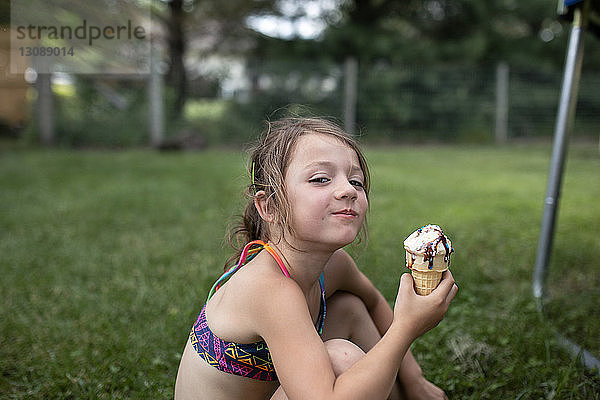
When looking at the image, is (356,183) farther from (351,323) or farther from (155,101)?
(155,101)

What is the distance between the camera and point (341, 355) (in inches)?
49.6

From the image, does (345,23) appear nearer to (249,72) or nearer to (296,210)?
Result: (249,72)

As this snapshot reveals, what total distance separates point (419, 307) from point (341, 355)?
0.21 m

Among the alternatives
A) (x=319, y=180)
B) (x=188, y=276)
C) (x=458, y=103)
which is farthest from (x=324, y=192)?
(x=458, y=103)

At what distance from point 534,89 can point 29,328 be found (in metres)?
11.6

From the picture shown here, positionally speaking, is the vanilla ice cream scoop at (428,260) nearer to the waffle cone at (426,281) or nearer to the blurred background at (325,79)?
the waffle cone at (426,281)

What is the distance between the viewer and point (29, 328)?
2.34 metres

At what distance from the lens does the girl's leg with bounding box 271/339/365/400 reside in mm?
1229

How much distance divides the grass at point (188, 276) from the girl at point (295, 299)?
36cm

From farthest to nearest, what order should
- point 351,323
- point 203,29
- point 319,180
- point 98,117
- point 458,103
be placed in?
point 203,29 → point 458,103 → point 98,117 → point 351,323 → point 319,180

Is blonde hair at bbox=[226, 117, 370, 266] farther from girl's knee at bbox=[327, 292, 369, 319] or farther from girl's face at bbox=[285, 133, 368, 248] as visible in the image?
girl's knee at bbox=[327, 292, 369, 319]

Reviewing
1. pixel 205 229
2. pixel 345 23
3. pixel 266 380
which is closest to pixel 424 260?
pixel 266 380

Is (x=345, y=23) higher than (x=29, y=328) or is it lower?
higher

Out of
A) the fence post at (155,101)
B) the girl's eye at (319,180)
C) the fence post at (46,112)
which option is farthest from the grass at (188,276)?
the fence post at (155,101)
